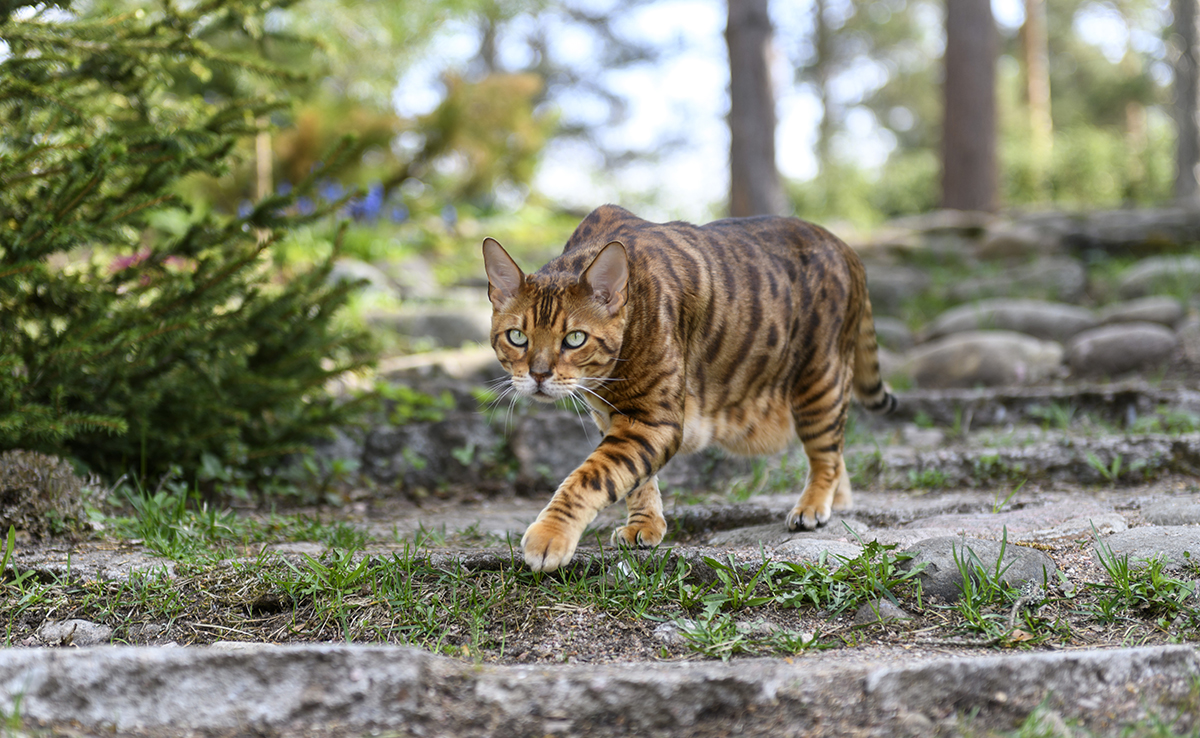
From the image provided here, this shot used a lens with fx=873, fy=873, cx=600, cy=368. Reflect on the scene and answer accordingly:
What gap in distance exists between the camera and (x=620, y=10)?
2419cm

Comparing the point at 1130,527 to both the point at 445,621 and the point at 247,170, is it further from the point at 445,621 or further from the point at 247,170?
the point at 247,170

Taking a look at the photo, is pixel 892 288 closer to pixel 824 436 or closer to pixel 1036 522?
pixel 824 436

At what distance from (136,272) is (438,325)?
3989 mm

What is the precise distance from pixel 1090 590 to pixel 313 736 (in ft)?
7.43

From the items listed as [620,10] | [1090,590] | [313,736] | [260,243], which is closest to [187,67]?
[260,243]

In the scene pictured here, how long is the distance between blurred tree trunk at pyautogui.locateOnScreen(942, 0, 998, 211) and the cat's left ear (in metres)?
10.6

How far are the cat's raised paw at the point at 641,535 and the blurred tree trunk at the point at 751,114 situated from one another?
655cm

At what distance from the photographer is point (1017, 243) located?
9.83 m

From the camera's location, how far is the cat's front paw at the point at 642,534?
328 cm

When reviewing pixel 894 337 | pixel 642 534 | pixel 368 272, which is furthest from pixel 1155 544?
pixel 368 272

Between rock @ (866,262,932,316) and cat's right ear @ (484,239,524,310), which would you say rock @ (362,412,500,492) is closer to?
cat's right ear @ (484,239,524,310)

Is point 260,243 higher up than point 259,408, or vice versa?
point 260,243

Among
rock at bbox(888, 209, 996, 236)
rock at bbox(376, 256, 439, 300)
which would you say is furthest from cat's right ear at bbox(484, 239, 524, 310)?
rock at bbox(888, 209, 996, 236)

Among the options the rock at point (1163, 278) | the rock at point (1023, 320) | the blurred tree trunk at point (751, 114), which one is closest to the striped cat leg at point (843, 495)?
the rock at point (1023, 320)
